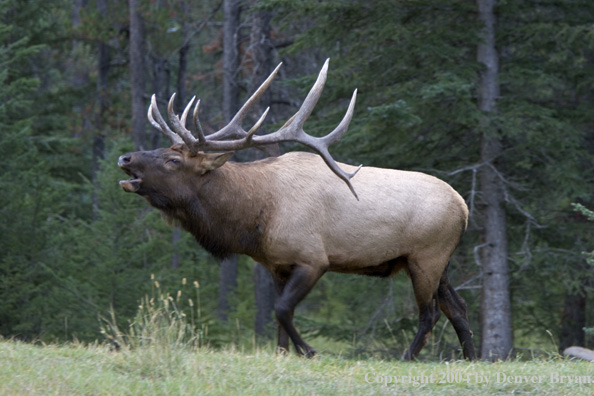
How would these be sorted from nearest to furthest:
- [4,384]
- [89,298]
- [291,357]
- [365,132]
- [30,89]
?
[4,384]
[291,357]
[365,132]
[89,298]
[30,89]

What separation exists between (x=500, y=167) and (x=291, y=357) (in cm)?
727

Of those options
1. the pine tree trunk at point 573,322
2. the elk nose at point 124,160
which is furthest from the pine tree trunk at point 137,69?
the elk nose at point 124,160

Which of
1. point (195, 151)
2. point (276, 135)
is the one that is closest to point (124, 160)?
point (195, 151)

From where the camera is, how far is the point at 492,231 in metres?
12.6

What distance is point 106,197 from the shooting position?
47.9 feet

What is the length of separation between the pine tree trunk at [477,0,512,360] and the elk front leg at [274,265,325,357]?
5.74 meters

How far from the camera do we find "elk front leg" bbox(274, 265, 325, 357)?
24.6 ft

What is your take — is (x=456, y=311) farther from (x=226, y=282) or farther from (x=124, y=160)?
(x=226, y=282)

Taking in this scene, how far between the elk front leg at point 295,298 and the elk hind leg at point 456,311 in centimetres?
162

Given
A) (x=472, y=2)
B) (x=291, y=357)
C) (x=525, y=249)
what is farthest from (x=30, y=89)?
(x=291, y=357)

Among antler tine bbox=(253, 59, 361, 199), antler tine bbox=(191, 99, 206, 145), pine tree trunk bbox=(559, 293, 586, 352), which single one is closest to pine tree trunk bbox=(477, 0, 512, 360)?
pine tree trunk bbox=(559, 293, 586, 352)

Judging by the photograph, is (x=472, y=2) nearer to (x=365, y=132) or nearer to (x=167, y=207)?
(x=365, y=132)

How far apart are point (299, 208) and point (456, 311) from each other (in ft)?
6.94

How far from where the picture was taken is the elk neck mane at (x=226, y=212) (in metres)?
7.92
